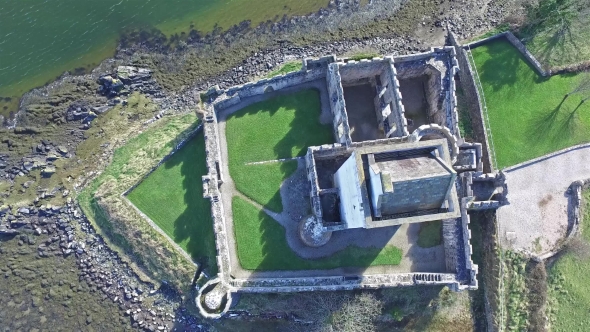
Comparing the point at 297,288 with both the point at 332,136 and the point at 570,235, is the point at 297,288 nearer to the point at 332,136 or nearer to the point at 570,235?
the point at 332,136

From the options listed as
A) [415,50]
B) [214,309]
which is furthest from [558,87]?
[214,309]

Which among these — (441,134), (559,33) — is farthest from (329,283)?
(559,33)

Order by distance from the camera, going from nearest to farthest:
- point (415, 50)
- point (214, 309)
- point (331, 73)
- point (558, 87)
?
1. point (214, 309)
2. point (331, 73)
3. point (558, 87)
4. point (415, 50)

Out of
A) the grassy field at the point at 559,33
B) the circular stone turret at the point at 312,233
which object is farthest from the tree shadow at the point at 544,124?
the circular stone turret at the point at 312,233

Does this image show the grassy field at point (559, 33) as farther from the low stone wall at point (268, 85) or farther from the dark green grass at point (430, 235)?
the low stone wall at point (268, 85)

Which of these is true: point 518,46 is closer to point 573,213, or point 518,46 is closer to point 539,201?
point 539,201
